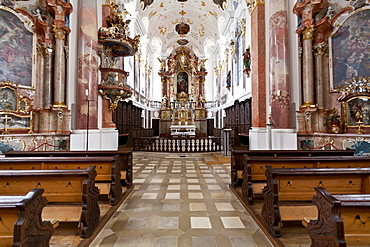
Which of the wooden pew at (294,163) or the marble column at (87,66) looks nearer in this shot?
the wooden pew at (294,163)

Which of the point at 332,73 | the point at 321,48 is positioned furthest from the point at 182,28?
the point at 332,73

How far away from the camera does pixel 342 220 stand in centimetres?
146

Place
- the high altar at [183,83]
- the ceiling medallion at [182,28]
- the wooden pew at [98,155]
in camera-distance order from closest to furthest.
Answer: the wooden pew at [98,155] → the ceiling medallion at [182,28] → the high altar at [183,83]

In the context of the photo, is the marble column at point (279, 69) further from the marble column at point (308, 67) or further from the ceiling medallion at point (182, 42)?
the ceiling medallion at point (182, 42)

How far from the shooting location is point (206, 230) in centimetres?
265

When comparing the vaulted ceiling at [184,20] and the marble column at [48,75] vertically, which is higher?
the vaulted ceiling at [184,20]

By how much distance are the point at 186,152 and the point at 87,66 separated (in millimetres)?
5390

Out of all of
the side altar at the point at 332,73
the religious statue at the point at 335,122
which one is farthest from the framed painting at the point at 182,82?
the religious statue at the point at 335,122

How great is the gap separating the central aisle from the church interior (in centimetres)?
2

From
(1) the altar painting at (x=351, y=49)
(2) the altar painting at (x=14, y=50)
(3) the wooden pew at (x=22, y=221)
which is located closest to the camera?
(3) the wooden pew at (x=22, y=221)

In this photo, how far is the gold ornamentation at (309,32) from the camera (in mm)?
7215

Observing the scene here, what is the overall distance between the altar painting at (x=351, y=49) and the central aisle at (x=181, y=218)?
568 cm

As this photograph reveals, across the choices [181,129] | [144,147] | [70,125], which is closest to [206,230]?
[70,125]

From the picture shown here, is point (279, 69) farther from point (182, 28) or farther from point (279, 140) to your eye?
point (182, 28)
